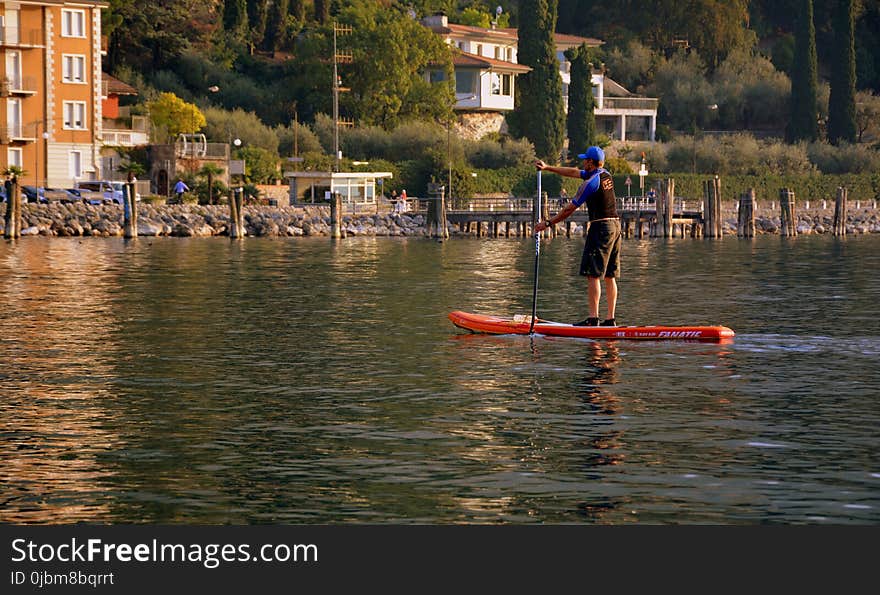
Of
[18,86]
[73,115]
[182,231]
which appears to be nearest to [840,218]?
[182,231]

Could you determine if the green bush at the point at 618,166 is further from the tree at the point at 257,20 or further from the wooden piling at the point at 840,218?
the tree at the point at 257,20

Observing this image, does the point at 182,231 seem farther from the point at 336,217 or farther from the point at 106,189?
the point at 106,189

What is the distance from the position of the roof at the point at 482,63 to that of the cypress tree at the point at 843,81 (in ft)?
75.9

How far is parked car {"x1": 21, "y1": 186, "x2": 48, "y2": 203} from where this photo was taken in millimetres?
87812

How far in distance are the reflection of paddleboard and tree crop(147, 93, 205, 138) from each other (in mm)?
71895

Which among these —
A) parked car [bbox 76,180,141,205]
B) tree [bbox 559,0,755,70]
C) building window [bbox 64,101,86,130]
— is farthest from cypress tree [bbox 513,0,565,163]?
building window [bbox 64,101,86,130]

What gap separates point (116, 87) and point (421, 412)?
85.8 meters

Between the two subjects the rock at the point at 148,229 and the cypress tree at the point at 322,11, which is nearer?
the rock at the point at 148,229

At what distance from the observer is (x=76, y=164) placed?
96.9 meters

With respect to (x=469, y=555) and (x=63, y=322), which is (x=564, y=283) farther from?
(x=469, y=555)

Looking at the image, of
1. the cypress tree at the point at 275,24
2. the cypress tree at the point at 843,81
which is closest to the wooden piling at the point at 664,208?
the cypress tree at the point at 843,81

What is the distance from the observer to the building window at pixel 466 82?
12456 centimetres

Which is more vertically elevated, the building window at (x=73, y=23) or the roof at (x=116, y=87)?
the building window at (x=73, y=23)

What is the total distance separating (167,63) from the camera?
114 meters
